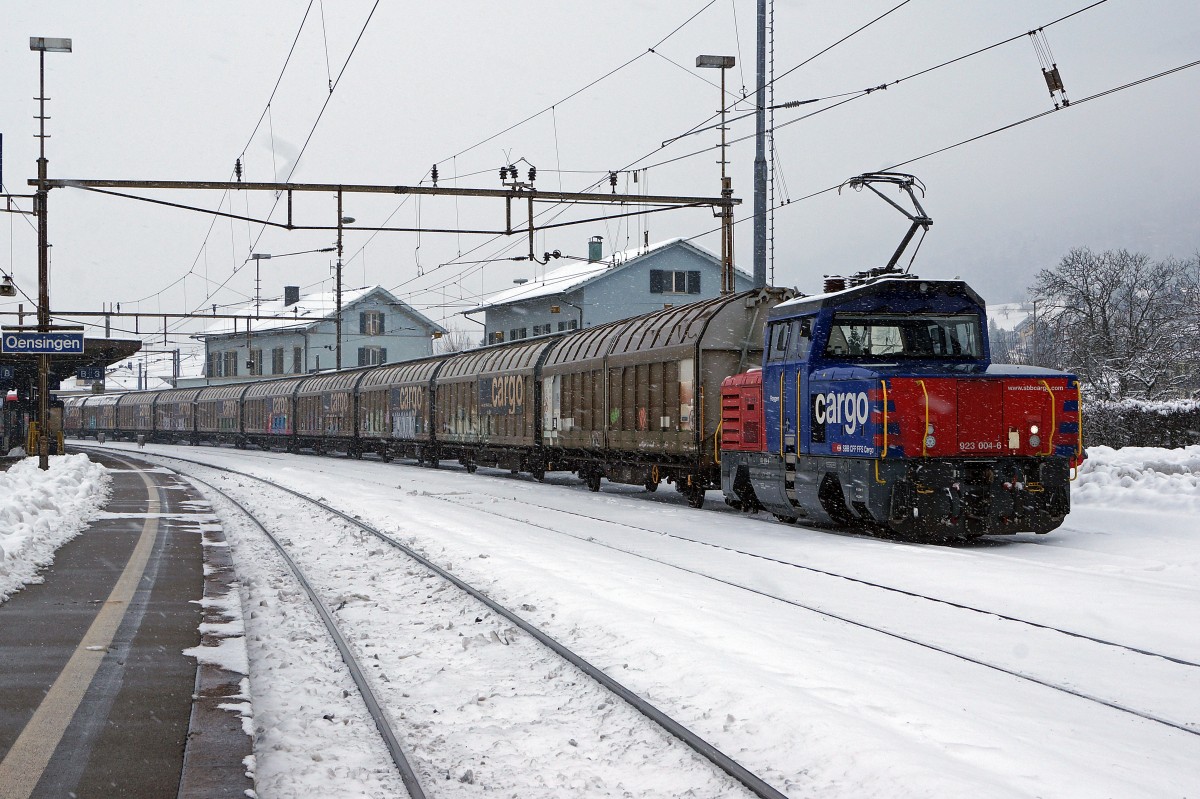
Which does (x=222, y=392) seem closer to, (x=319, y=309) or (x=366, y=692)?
(x=319, y=309)

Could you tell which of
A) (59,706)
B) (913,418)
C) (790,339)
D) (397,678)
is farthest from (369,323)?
(59,706)

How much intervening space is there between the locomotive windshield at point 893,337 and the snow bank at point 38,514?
9.43 meters

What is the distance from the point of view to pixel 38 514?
14789 millimetres

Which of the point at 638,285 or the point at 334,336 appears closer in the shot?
the point at 638,285

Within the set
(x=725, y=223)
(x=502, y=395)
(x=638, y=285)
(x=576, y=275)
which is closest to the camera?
(x=725, y=223)

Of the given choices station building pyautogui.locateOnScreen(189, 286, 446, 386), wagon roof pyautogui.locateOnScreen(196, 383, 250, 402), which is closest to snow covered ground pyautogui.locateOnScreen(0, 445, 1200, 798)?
wagon roof pyautogui.locateOnScreen(196, 383, 250, 402)

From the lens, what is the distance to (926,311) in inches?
546

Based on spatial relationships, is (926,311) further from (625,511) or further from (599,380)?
(599,380)

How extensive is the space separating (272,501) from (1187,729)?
1869 centimetres

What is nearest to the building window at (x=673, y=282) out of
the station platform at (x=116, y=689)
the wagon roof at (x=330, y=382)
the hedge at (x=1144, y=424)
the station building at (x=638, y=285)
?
the station building at (x=638, y=285)

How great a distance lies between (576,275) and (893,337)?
45445 millimetres

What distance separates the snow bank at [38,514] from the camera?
10.8 meters

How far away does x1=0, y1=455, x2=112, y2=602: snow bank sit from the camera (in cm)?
1076

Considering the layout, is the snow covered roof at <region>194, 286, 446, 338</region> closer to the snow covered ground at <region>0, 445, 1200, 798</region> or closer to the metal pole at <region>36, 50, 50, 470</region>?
the metal pole at <region>36, 50, 50, 470</region>
